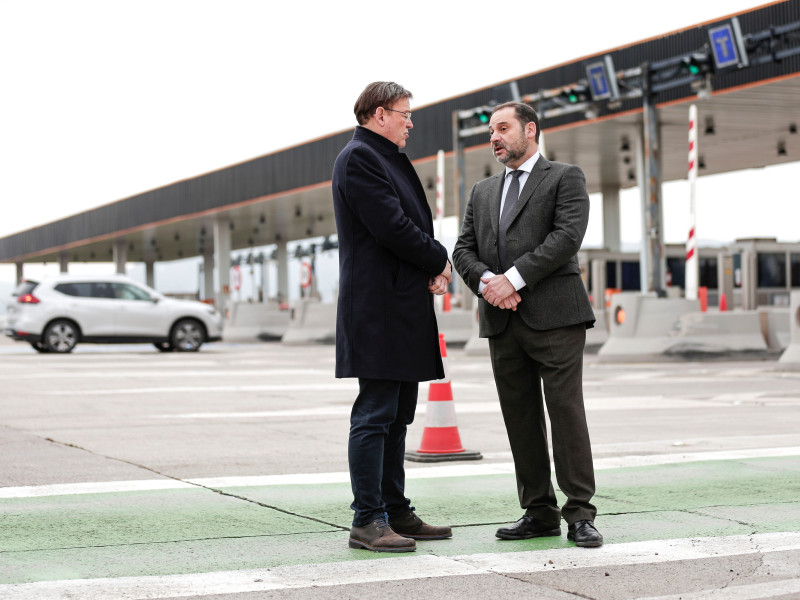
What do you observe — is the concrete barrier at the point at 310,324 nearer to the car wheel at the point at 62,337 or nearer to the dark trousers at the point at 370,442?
the car wheel at the point at 62,337

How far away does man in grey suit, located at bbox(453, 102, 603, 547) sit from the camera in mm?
5086

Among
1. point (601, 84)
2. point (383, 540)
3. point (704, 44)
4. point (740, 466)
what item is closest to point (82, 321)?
point (601, 84)

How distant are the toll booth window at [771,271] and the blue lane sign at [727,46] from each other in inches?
312

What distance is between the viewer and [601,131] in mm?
29516

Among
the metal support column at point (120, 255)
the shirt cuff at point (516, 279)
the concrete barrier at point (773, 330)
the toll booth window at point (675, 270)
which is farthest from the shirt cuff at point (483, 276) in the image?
the metal support column at point (120, 255)

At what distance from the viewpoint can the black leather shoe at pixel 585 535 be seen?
193 inches

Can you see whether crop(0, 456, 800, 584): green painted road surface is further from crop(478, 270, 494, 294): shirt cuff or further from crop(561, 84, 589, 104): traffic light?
crop(561, 84, 589, 104): traffic light

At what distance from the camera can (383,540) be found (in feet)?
15.9

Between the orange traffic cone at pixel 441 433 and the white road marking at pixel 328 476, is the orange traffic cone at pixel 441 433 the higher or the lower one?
the higher one

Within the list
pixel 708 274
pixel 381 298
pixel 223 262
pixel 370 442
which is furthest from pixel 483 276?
pixel 223 262

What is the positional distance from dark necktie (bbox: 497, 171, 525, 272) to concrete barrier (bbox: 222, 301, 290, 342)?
3307 centimetres

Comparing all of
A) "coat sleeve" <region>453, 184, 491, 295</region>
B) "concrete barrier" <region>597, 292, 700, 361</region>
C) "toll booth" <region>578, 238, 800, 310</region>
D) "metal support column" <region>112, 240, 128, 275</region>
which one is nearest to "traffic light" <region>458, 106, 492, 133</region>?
"toll booth" <region>578, 238, 800, 310</region>

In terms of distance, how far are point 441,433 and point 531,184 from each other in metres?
3.12

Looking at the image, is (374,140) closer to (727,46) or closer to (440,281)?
(440,281)
